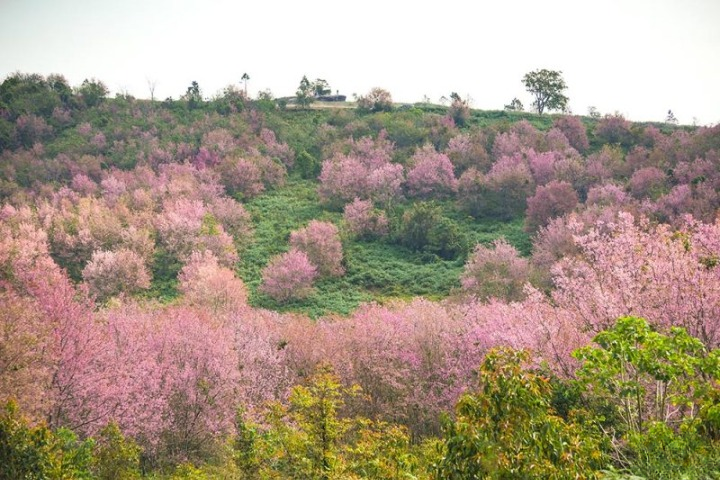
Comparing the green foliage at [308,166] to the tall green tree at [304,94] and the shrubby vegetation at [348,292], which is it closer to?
the shrubby vegetation at [348,292]

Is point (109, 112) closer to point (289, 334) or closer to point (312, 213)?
point (312, 213)

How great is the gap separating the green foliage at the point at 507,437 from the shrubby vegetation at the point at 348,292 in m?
0.03

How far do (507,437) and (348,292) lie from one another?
39529 millimetres

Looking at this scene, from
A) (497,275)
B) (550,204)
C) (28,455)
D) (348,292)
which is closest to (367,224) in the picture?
(348,292)

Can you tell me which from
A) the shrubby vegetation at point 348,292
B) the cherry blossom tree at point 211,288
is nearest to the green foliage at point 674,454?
the shrubby vegetation at point 348,292

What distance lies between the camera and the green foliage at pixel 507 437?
5.40 metres

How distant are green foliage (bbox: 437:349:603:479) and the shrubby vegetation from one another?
27 mm

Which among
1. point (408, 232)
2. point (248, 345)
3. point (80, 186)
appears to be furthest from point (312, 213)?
point (248, 345)

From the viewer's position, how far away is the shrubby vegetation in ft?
28.1

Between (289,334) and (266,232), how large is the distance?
1158 inches

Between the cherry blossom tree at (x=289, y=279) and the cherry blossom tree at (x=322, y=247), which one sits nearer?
the cherry blossom tree at (x=289, y=279)

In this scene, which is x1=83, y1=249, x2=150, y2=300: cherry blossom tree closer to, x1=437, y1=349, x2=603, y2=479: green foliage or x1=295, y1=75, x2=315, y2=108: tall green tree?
x1=437, y1=349, x2=603, y2=479: green foliage

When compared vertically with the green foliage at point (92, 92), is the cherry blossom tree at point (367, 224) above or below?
below

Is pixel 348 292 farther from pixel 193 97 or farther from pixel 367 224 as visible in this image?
pixel 193 97
